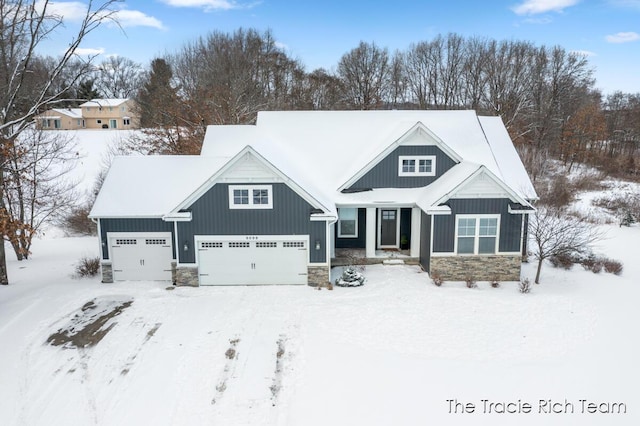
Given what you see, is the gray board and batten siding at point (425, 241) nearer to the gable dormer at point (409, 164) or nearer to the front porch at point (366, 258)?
the front porch at point (366, 258)

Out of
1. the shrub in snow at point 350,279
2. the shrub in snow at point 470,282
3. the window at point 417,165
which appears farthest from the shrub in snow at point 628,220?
the shrub in snow at point 350,279

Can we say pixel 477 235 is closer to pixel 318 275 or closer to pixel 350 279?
pixel 350 279

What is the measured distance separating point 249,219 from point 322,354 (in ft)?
20.4

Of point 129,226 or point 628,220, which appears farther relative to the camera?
point 628,220

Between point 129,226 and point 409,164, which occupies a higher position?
point 409,164

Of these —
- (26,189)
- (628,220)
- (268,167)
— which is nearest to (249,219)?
(268,167)

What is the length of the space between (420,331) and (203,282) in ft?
26.4

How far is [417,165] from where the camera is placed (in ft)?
60.5

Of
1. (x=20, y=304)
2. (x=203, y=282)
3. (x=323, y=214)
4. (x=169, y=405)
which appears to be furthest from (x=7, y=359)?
(x=323, y=214)

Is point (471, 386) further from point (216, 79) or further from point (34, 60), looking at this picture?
point (216, 79)

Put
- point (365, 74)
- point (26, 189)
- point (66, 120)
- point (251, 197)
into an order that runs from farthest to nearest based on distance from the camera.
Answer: point (66, 120) < point (365, 74) < point (26, 189) < point (251, 197)

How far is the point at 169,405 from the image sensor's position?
9.39 m

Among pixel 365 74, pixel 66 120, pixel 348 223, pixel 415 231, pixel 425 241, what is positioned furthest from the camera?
pixel 66 120

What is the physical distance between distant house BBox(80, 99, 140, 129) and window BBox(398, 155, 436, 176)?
52786 mm
